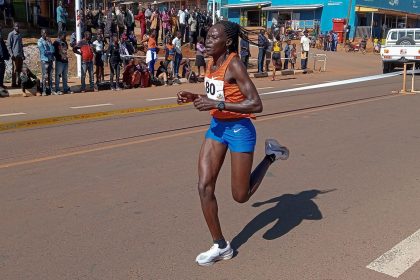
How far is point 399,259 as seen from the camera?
3.78 m

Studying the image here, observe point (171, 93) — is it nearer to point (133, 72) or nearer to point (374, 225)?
point (133, 72)

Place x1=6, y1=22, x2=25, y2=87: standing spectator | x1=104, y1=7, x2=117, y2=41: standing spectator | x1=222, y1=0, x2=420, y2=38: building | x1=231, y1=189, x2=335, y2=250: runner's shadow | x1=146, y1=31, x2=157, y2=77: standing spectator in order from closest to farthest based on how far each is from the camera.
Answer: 1. x1=231, y1=189, x2=335, y2=250: runner's shadow
2. x1=6, y1=22, x2=25, y2=87: standing spectator
3. x1=146, y1=31, x2=157, y2=77: standing spectator
4. x1=104, y1=7, x2=117, y2=41: standing spectator
5. x1=222, y1=0, x2=420, y2=38: building

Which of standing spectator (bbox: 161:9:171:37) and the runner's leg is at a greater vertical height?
standing spectator (bbox: 161:9:171:37)

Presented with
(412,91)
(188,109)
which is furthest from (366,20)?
(188,109)

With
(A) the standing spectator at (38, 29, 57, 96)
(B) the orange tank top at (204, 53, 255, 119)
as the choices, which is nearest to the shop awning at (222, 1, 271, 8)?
(A) the standing spectator at (38, 29, 57, 96)

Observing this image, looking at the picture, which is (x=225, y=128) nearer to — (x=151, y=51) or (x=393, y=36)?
(x=151, y=51)

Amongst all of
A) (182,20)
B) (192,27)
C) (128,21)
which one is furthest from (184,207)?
(182,20)

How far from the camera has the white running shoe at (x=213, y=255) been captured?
11.9 feet

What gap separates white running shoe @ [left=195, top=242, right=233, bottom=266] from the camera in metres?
3.63

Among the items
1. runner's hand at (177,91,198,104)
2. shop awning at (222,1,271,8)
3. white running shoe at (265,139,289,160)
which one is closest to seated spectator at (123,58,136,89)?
white running shoe at (265,139,289,160)

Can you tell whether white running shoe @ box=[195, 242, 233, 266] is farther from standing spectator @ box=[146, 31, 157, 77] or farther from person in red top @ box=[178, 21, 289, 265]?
standing spectator @ box=[146, 31, 157, 77]

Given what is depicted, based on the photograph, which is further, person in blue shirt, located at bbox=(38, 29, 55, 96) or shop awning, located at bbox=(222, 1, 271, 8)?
shop awning, located at bbox=(222, 1, 271, 8)

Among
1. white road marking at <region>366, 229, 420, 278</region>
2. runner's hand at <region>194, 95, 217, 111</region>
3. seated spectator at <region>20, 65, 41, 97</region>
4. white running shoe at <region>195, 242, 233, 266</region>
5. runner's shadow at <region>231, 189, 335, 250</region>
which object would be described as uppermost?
runner's hand at <region>194, 95, 217, 111</region>

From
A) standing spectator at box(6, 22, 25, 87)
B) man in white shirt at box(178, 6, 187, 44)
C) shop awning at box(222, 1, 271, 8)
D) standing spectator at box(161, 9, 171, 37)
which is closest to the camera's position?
standing spectator at box(6, 22, 25, 87)
